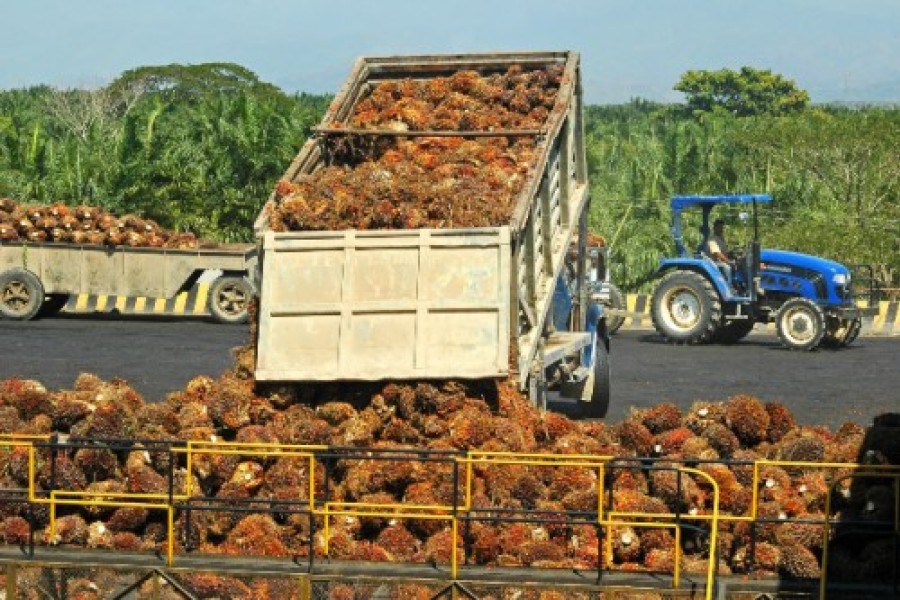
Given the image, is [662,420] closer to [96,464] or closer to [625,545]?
[625,545]

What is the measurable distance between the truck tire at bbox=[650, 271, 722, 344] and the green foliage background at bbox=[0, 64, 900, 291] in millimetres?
7558

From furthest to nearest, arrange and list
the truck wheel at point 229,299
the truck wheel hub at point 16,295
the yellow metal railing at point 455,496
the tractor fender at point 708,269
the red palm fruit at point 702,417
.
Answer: the truck wheel hub at point 16,295, the truck wheel at point 229,299, the tractor fender at point 708,269, the red palm fruit at point 702,417, the yellow metal railing at point 455,496

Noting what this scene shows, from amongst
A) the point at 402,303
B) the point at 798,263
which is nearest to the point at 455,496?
the point at 402,303

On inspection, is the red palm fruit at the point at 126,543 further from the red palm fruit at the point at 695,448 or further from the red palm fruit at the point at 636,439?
the red palm fruit at the point at 695,448

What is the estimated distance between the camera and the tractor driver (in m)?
33.6

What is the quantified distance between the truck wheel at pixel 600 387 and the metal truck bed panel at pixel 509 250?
2.32 metres

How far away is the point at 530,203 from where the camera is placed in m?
18.6

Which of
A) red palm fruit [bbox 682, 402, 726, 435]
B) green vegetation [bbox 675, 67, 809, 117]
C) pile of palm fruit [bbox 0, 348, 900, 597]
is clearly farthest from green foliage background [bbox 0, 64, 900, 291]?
green vegetation [bbox 675, 67, 809, 117]

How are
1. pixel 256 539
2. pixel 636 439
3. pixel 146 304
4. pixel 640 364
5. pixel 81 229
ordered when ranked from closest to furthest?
pixel 256 539, pixel 636 439, pixel 640 364, pixel 81 229, pixel 146 304

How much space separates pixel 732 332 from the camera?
3547cm

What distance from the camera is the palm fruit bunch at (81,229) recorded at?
35.2 meters

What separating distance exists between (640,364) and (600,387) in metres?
8.81

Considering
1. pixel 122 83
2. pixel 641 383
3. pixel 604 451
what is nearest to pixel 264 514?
pixel 604 451

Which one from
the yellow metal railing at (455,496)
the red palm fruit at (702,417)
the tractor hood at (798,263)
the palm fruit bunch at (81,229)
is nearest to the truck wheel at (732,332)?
the tractor hood at (798,263)
